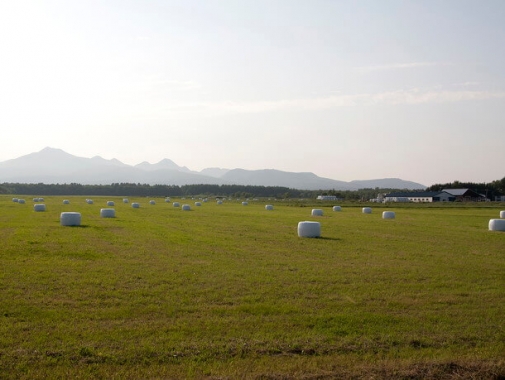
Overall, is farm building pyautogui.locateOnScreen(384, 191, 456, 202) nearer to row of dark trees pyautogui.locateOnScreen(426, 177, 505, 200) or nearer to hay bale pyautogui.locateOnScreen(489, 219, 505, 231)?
row of dark trees pyautogui.locateOnScreen(426, 177, 505, 200)

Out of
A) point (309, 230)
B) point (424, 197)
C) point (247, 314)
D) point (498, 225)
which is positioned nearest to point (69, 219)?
point (309, 230)

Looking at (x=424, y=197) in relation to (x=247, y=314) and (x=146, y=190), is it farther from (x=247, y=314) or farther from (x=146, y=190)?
(x=247, y=314)

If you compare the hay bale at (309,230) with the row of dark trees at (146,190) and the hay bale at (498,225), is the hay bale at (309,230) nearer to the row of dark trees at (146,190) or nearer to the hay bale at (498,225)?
the hay bale at (498,225)

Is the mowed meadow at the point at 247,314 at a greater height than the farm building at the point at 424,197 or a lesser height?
lesser

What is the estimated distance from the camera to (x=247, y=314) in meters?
10.4

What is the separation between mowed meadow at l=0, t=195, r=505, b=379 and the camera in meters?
7.83

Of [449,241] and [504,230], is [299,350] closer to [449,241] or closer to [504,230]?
[449,241]

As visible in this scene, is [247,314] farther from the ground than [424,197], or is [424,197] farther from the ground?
[424,197]

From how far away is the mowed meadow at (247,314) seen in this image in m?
7.83

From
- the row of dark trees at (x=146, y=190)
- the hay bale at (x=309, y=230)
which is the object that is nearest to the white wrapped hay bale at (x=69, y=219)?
the hay bale at (x=309, y=230)

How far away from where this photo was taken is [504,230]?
Answer: 30.1 m

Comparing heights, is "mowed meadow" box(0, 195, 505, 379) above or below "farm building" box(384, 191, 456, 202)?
below

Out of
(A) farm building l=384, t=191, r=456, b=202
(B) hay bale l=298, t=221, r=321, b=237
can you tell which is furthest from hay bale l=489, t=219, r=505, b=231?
(A) farm building l=384, t=191, r=456, b=202

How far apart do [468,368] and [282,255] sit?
436 inches
